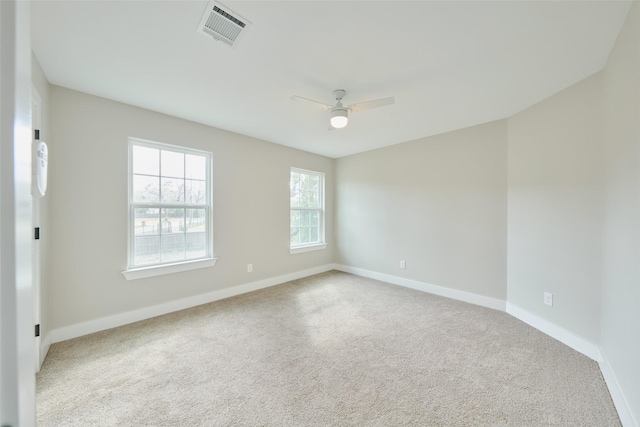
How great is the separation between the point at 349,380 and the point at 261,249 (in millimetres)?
2554

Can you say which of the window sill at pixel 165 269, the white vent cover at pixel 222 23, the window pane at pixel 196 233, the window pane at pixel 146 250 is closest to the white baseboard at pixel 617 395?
the white vent cover at pixel 222 23

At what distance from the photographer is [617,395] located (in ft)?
5.67

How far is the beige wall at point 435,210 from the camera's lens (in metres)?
3.31

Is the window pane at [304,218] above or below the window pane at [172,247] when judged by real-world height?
above

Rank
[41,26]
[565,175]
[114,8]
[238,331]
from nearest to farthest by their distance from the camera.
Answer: [114,8], [41,26], [565,175], [238,331]

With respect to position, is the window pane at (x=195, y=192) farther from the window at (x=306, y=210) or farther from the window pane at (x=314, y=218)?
the window pane at (x=314, y=218)

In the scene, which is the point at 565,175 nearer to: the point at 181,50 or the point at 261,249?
the point at 181,50

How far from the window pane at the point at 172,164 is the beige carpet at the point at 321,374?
1701 mm

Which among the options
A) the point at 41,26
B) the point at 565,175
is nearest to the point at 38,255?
the point at 41,26

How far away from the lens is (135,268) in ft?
9.46

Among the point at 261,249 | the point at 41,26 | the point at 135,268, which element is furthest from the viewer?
the point at 261,249

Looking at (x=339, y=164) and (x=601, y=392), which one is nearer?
(x=601, y=392)

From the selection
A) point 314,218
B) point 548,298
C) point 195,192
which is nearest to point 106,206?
point 195,192

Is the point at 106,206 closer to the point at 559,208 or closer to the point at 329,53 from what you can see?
the point at 329,53
